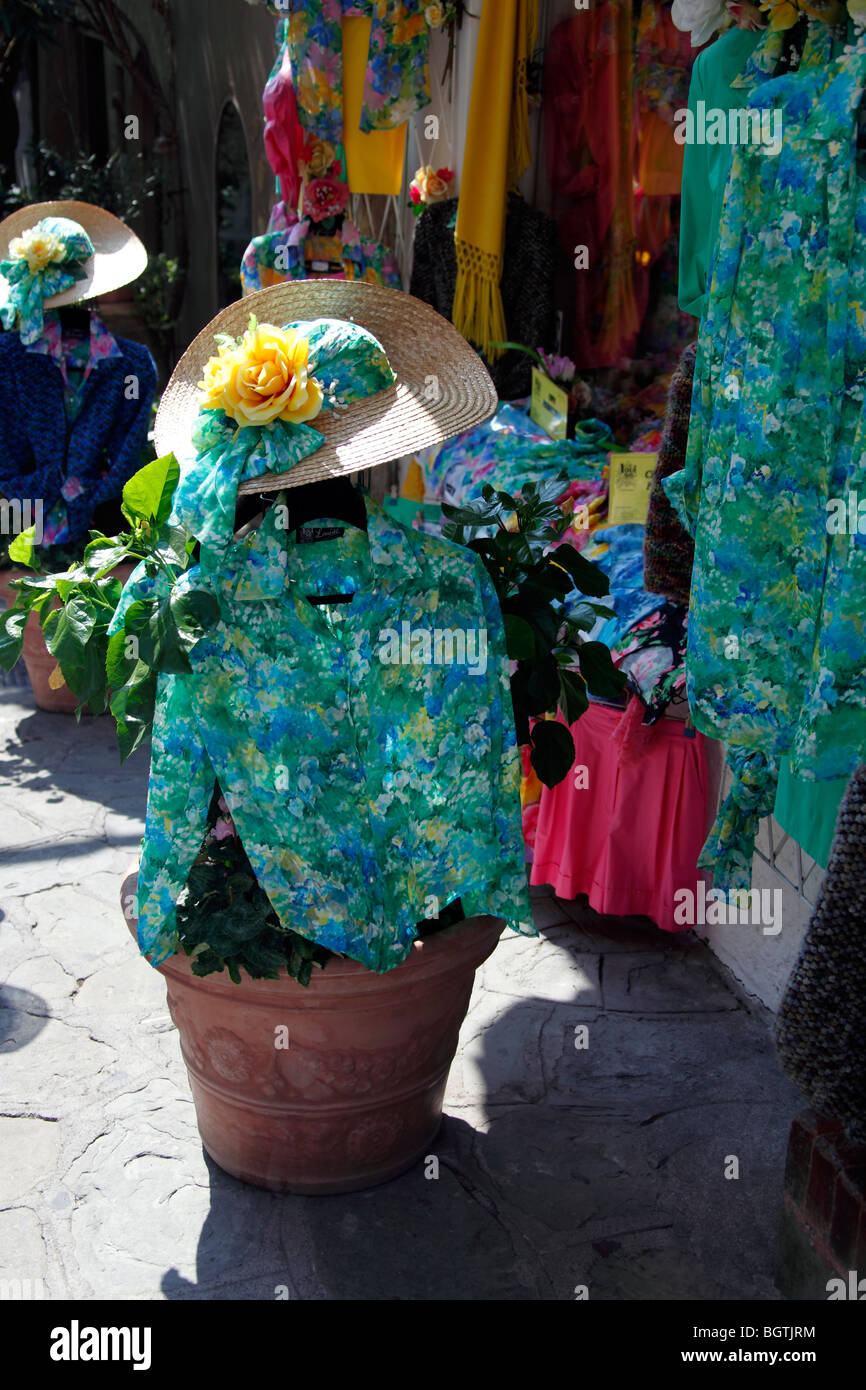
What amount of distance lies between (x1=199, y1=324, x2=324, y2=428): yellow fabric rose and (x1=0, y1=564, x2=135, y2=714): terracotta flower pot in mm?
2977

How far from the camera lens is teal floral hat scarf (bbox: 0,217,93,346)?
181 inches

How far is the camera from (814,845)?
2414mm

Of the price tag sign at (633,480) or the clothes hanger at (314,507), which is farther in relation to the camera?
the price tag sign at (633,480)

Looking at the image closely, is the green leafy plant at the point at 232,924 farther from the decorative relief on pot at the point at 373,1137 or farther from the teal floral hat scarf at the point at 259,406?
the teal floral hat scarf at the point at 259,406

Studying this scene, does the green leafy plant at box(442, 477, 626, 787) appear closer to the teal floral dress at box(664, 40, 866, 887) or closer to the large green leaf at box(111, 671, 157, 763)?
the teal floral dress at box(664, 40, 866, 887)

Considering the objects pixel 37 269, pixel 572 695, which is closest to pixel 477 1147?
pixel 572 695

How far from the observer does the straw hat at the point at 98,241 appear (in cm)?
476

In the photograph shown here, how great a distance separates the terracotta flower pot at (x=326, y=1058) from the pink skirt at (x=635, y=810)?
0.95m

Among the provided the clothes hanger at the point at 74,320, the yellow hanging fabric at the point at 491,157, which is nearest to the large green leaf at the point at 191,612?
the yellow hanging fabric at the point at 491,157

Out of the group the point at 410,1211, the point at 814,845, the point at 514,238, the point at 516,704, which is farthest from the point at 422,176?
the point at 410,1211

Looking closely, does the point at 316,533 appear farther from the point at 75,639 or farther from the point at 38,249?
the point at 38,249

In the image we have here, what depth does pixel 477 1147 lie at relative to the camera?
2768 mm

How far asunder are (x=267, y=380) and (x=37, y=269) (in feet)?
9.86

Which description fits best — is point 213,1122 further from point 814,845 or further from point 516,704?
point 814,845
